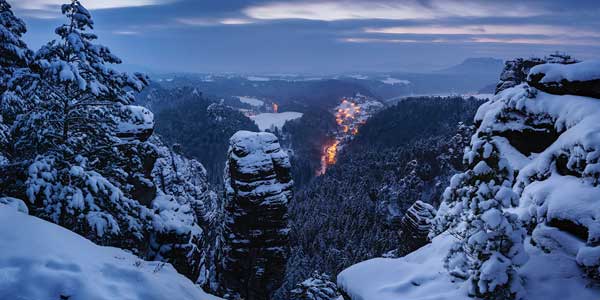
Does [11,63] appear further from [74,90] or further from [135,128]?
[135,128]

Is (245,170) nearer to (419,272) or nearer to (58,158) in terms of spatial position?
(58,158)

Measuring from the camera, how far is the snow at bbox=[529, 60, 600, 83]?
8.52 metres

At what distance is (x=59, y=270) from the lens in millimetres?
5523

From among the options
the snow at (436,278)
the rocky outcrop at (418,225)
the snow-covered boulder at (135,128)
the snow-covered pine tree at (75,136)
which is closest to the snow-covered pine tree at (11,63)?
the snow-covered pine tree at (75,136)

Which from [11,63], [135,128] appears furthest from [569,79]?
[135,128]

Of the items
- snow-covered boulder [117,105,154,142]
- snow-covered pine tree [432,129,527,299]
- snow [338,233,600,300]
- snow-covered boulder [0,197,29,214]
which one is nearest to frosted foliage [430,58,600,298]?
snow-covered pine tree [432,129,527,299]

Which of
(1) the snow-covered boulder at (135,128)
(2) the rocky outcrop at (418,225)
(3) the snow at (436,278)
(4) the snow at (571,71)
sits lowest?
(2) the rocky outcrop at (418,225)

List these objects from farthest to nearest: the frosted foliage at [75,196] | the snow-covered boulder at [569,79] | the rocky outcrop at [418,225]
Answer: the rocky outcrop at [418,225] → the frosted foliage at [75,196] → the snow-covered boulder at [569,79]

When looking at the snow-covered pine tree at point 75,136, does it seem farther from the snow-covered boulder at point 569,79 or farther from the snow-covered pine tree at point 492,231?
the snow-covered boulder at point 569,79

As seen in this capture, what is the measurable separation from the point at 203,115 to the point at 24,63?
181 m

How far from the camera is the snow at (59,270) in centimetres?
505

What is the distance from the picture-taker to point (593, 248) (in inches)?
214

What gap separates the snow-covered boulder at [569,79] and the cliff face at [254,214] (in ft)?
41.0

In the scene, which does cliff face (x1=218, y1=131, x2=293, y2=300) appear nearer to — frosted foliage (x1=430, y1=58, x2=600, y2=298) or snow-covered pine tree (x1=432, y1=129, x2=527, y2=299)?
frosted foliage (x1=430, y1=58, x2=600, y2=298)
